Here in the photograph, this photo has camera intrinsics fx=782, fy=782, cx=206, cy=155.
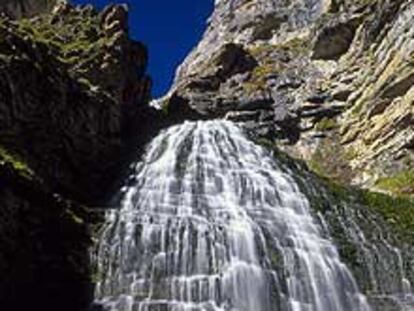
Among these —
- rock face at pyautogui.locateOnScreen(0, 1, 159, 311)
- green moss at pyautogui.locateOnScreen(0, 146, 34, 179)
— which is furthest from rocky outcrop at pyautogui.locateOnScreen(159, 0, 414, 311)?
green moss at pyautogui.locateOnScreen(0, 146, 34, 179)

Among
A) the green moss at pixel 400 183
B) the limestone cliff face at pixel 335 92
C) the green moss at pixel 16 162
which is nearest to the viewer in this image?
the green moss at pixel 16 162

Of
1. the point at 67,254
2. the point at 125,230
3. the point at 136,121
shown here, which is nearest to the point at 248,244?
the point at 125,230

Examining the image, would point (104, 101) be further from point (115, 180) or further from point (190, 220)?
point (190, 220)

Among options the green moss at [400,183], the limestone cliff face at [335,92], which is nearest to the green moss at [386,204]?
the green moss at [400,183]

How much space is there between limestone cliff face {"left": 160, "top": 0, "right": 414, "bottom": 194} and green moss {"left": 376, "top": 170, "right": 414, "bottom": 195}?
0.05 meters

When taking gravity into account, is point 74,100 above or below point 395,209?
above

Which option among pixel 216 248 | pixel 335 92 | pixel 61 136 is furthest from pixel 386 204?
pixel 335 92

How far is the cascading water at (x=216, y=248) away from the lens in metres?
26.0

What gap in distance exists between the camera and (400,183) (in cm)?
3931

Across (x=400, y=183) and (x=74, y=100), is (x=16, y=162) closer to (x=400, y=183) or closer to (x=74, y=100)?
(x=74, y=100)

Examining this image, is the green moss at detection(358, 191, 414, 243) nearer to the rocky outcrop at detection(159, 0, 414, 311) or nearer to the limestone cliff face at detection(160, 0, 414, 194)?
the rocky outcrop at detection(159, 0, 414, 311)

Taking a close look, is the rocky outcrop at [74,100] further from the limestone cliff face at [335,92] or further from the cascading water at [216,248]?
the limestone cliff face at [335,92]

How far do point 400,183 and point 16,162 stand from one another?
65.8 ft

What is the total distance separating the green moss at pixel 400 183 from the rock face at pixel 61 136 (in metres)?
12.6
